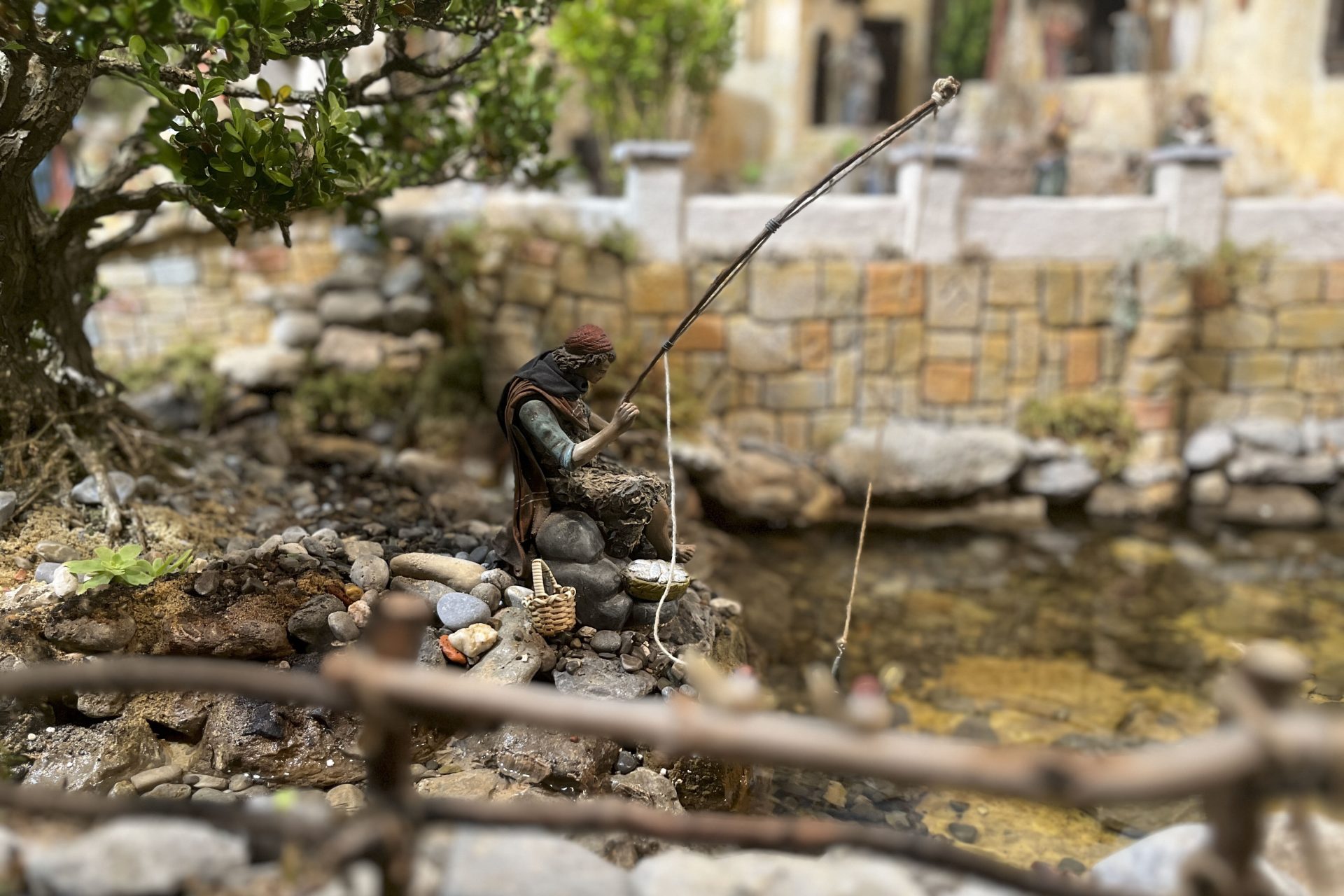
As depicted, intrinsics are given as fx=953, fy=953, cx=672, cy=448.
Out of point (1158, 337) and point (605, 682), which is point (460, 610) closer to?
point (605, 682)

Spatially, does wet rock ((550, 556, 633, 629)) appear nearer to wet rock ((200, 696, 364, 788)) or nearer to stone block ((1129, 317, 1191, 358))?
wet rock ((200, 696, 364, 788))

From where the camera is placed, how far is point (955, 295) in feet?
28.4

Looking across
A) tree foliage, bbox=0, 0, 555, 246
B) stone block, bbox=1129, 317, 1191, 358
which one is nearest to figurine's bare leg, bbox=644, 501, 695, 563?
tree foliage, bbox=0, 0, 555, 246

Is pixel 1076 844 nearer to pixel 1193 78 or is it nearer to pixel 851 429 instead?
pixel 851 429

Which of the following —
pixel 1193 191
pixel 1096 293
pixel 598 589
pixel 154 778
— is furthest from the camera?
pixel 1096 293

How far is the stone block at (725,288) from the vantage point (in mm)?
8391

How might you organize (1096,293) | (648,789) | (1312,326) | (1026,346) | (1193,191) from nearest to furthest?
1. (648,789)
2. (1193,191)
3. (1096,293)
4. (1026,346)
5. (1312,326)

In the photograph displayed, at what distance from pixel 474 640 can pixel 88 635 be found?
5.03 ft

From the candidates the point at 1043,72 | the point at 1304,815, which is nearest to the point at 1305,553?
the point at 1304,815

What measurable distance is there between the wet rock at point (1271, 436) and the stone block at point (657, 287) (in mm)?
5413

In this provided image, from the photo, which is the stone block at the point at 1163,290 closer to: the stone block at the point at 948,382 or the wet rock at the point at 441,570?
the stone block at the point at 948,382

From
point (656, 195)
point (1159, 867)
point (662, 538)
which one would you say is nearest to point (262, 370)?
point (656, 195)

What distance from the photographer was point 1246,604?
701 centimetres

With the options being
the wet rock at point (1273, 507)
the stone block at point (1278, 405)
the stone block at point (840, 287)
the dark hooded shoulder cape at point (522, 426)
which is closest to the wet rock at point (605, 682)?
the dark hooded shoulder cape at point (522, 426)
